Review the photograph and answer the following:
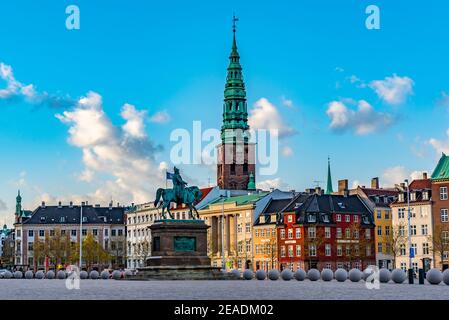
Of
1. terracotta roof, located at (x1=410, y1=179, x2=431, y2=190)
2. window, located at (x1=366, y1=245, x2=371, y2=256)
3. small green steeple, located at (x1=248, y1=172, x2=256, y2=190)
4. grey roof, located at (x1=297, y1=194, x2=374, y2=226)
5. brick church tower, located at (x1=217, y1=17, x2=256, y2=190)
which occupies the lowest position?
window, located at (x1=366, y1=245, x2=371, y2=256)

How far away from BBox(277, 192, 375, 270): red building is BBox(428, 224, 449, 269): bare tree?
12.9 meters

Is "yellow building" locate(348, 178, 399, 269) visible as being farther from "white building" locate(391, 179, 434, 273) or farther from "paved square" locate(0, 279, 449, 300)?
"paved square" locate(0, 279, 449, 300)

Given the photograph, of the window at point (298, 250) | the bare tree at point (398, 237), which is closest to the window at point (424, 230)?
the bare tree at point (398, 237)

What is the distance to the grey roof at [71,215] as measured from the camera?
173375 millimetres

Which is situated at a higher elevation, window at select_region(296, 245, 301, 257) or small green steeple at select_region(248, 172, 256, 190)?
small green steeple at select_region(248, 172, 256, 190)

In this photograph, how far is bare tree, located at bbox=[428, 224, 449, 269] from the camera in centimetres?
10406

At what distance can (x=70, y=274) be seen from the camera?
71.6 metres

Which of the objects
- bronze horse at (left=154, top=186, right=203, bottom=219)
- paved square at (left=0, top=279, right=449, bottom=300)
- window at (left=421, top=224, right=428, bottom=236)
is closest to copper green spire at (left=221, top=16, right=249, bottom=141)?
window at (left=421, top=224, right=428, bottom=236)

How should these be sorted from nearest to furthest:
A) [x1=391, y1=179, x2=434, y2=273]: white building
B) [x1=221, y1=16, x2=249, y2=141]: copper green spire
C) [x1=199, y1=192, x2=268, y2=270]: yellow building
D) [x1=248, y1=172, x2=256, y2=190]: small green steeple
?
[x1=391, y1=179, x2=434, y2=273]: white building
[x1=199, y1=192, x2=268, y2=270]: yellow building
[x1=221, y1=16, x2=249, y2=141]: copper green spire
[x1=248, y1=172, x2=256, y2=190]: small green steeple

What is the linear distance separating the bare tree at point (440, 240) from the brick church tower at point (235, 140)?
183 feet

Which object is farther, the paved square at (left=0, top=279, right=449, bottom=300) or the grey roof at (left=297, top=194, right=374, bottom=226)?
the grey roof at (left=297, top=194, right=374, bottom=226)
